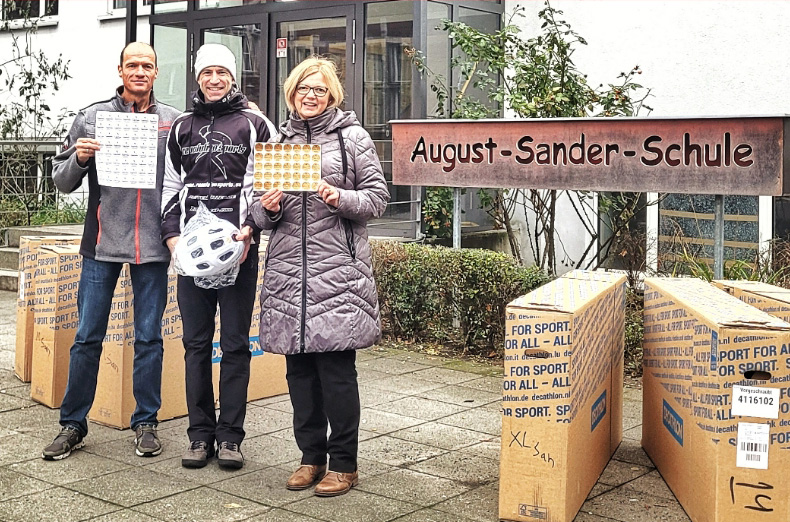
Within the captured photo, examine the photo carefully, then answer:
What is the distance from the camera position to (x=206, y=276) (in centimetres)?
523

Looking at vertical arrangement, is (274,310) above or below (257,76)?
below

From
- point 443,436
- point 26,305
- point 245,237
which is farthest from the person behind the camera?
point 26,305

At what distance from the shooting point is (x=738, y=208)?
34.1ft

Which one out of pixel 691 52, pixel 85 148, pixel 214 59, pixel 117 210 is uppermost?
pixel 691 52

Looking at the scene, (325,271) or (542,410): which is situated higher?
(325,271)

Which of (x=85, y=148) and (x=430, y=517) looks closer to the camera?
(x=430, y=517)

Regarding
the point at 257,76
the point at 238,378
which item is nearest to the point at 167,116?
the point at 238,378

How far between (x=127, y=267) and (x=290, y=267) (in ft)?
5.37

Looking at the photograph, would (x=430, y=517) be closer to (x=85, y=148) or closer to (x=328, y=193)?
(x=328, y=193)

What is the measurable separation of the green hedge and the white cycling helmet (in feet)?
11.6

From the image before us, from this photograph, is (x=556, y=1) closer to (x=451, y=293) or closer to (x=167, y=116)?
(x=451, y=293)

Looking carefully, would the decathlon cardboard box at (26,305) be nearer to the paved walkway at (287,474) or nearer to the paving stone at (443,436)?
the paved walkway at (287,474)

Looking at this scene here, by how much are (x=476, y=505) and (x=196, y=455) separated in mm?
1445

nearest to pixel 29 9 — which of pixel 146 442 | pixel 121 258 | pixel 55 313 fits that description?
pixel 55 313
